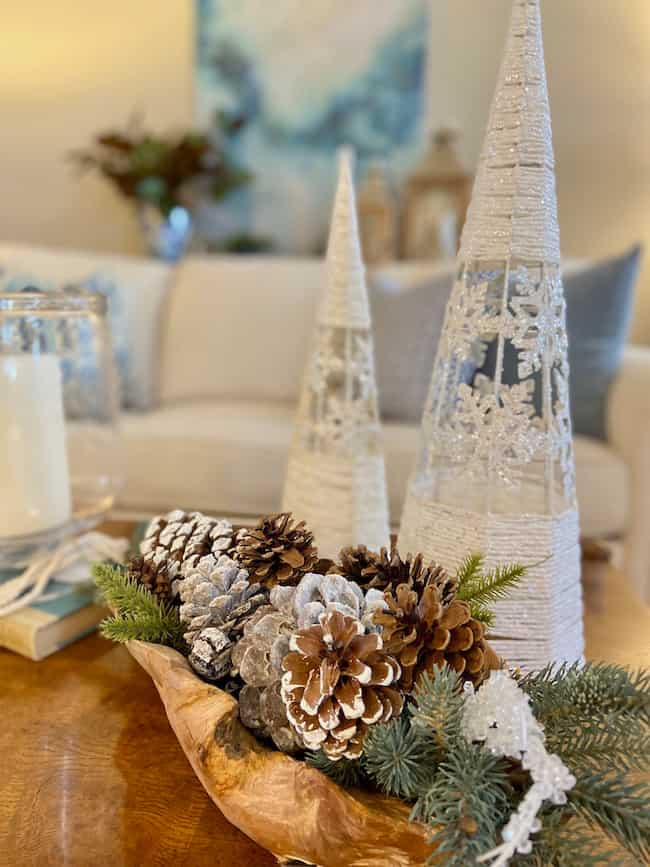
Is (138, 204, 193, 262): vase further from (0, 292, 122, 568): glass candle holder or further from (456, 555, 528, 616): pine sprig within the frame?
(456, 555, 528, 616): pine sprig

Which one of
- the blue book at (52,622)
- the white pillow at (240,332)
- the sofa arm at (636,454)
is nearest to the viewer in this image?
the blue book at (52,622)

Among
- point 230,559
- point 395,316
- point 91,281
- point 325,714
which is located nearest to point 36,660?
point 230,559

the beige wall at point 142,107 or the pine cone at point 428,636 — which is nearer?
the pine cone at point 428,636

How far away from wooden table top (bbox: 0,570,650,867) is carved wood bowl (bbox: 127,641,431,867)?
0.19 feet

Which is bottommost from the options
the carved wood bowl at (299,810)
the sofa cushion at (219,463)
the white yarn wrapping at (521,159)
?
the sofa cushion at (219,463)

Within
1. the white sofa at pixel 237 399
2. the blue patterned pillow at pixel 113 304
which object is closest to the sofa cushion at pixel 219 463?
the white sofa at pixel 237 399

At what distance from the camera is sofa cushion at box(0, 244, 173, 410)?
175 centimetres

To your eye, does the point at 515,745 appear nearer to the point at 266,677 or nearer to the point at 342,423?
the point at 266,677

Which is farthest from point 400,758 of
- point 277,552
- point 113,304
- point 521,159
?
point 113,304

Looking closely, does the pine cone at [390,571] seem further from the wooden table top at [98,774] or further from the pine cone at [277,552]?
the wooden table top at [98,774]

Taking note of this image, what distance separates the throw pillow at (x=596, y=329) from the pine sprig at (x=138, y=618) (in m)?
1.16

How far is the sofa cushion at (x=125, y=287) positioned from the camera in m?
1.75

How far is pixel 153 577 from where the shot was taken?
0.48 m

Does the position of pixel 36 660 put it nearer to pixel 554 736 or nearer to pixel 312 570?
pixel 312 570
